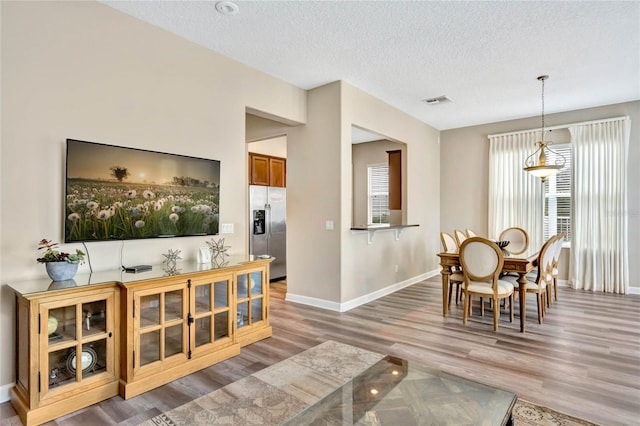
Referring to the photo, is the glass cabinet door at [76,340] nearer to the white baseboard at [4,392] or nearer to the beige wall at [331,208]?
the white baseboard at [4,392]

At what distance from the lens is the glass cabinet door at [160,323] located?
2.50 meters

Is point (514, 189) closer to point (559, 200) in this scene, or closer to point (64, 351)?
point (559, 200)

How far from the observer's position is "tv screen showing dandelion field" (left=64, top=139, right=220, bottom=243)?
103 inches

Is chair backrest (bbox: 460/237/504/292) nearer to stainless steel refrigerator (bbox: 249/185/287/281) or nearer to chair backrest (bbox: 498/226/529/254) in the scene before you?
chair backrest (bbox: 498/226/529/254)

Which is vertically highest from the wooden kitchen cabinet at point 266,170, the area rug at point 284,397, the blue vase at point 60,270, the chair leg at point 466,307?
the wooden kitchen cabinet at point 266,170

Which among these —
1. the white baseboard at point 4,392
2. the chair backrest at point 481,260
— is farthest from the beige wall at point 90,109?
the chair backrest at point 481,260

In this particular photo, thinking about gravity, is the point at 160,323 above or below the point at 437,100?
below

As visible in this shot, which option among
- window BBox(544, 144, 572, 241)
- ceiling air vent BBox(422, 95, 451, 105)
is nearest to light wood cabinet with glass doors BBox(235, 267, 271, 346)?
ceiling air vent BBox(422, 95, 451, 105)

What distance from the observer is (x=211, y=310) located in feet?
9.71

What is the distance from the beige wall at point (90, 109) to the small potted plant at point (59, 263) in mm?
216

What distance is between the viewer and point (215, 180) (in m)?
3.59

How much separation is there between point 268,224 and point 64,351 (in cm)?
423

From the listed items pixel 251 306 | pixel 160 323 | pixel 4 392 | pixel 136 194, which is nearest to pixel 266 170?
pixel 251 306

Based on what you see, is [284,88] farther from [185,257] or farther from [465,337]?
[465,337]
